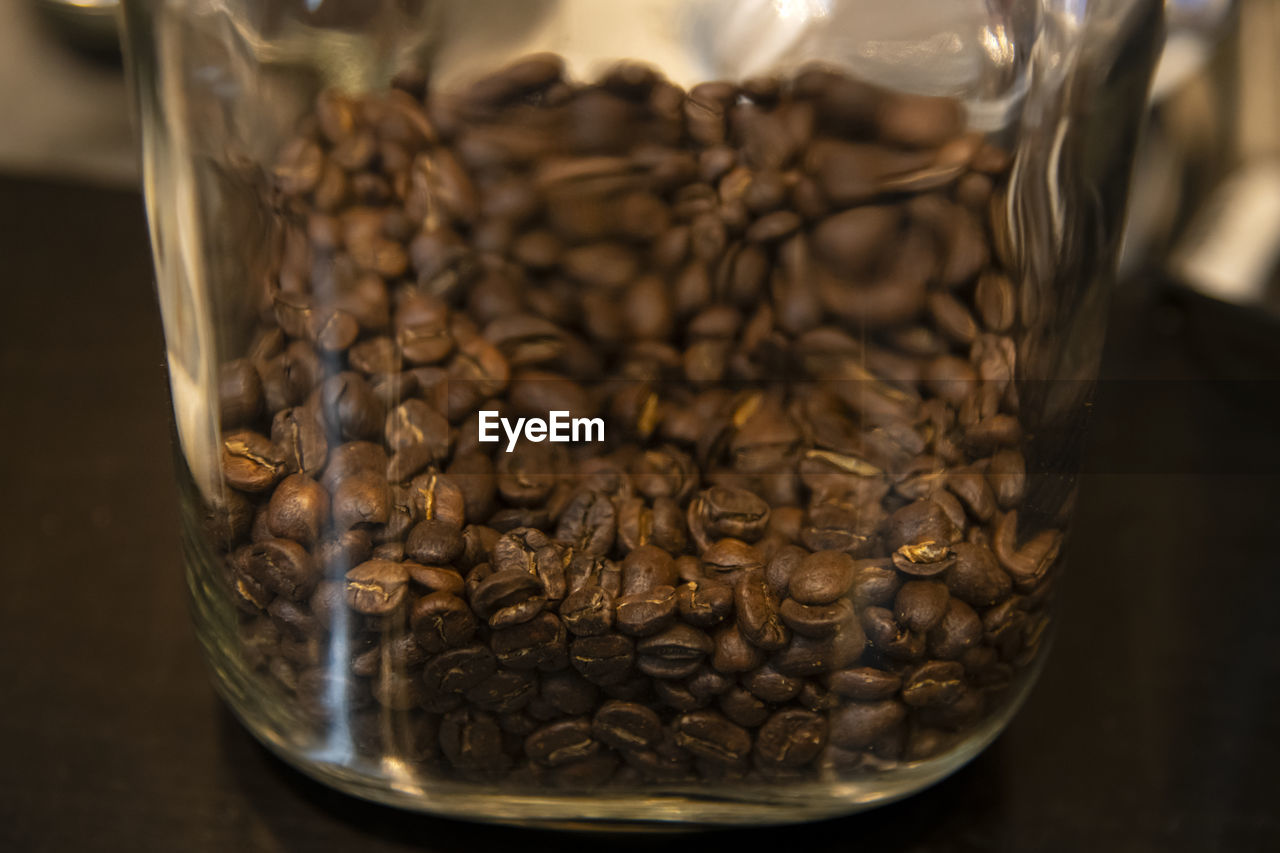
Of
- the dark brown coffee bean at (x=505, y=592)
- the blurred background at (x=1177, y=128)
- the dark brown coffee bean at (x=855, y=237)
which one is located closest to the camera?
the dark brown coffee bean at (x=505, y=592)

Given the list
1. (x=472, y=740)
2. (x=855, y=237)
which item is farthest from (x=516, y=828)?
(x=855, y=237)

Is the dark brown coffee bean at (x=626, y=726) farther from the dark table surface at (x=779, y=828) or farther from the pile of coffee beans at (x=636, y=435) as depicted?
the dark table surface at (x=779, y=828)

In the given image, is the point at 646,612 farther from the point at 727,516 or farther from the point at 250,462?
the point at 250,462

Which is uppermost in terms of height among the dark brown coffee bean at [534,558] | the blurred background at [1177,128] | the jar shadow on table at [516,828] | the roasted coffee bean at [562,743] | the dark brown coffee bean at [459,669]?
the blurred background at [1177,128]

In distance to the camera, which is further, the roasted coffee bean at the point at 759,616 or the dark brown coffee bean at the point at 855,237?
the dark brown coffee bean at the point at 855,237

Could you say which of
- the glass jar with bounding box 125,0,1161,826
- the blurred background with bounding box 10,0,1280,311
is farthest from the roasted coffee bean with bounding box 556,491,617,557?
the blurred background with bounding box 10,0,1280,311

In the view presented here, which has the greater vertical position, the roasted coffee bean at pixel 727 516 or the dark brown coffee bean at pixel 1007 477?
the dark brown coffee bean at pixel 1007 477

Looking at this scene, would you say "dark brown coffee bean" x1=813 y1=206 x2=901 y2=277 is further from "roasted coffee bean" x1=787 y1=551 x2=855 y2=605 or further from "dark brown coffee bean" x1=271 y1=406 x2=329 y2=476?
"dark brown coffee bean" x1=271 y1=406 x2=329 y2=476

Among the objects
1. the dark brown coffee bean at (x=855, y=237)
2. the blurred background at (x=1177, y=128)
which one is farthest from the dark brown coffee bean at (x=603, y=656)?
the blurred background at (x=1177, y=128)
